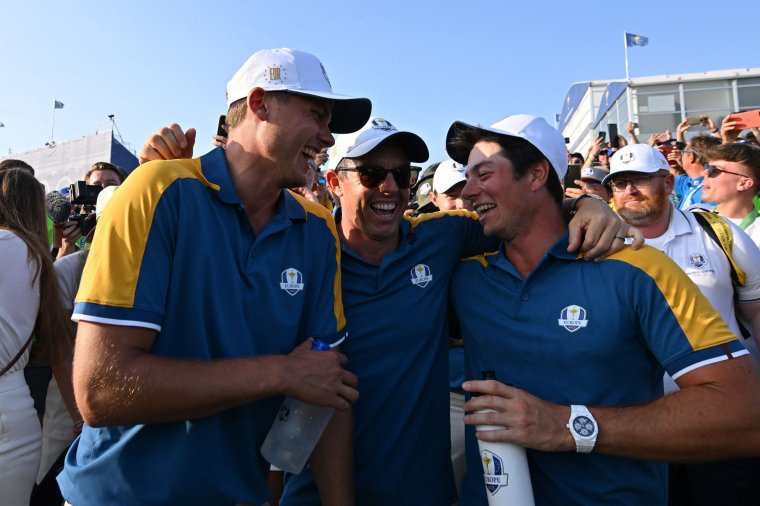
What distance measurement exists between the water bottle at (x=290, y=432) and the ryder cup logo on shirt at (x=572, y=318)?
3.28 ft

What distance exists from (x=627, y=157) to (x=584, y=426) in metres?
3.58

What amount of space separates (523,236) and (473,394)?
0.89m

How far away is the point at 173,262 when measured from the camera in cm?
193

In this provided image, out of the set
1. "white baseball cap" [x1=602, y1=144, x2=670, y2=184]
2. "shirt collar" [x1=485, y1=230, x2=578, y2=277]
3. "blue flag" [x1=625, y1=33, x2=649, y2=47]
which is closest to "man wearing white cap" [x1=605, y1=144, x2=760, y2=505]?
"white baseball cap" [x1=602, y1=144, x2=670, y2=184]

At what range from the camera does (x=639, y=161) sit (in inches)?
191

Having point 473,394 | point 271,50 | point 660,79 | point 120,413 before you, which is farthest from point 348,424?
point 660,79

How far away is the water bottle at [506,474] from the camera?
1.98 metres

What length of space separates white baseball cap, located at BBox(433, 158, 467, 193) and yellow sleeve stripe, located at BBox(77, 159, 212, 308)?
13.2 ft

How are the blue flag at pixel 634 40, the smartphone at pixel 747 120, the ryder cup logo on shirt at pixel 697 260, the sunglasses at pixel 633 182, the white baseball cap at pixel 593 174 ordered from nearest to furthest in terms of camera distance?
the ryder cup logo on shirt at pixel 697 260, the sunglasses at pixel 633 182, the white baseball cap at pixel 593 174, the smartphone at pixel 747 120, the blue flag at pixel 634 40

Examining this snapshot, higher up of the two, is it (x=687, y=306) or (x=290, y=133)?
(x=290, y=133)

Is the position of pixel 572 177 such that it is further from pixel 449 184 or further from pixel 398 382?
pixel 398 382

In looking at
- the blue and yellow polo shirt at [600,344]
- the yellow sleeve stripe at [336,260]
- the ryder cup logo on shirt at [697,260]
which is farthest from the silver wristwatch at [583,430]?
the ryder cup logo on shirt at [697,260]

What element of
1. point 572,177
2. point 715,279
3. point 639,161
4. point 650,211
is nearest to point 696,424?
point 715,279

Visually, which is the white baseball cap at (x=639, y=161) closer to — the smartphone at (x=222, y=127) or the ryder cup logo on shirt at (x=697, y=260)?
the ryder cup logo on shirt at (x=697, y=260)
